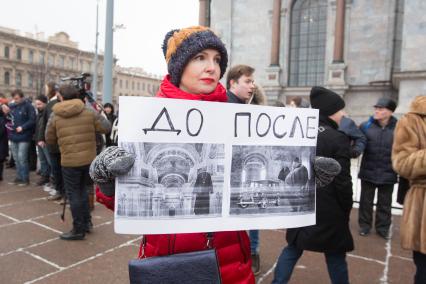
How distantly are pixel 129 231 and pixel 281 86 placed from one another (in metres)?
19.1

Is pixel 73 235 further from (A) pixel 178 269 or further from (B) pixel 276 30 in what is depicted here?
(B) pixel 276 30

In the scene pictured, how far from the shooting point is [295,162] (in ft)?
6.18

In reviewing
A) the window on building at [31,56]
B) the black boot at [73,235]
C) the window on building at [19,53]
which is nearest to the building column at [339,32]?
the black boot at [73,235]

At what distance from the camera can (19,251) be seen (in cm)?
423

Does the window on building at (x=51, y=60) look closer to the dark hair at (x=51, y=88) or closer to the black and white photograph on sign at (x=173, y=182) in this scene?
the dark hair at (x=51, y=88)

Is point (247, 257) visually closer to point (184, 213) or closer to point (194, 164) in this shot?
point (184, 213)

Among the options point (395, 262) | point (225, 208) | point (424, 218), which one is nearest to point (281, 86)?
point (395, 262)

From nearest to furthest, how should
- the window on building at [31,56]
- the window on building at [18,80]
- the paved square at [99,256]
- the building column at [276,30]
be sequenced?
the paved square at [99,256] → the building column at [276,30] → the window on building at [18,80] → the window on building at [31,56]

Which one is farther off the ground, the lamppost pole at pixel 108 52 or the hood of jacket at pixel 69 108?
the lamppost pole at pixel 108 52

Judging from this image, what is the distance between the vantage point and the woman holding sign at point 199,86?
1745 millimetres

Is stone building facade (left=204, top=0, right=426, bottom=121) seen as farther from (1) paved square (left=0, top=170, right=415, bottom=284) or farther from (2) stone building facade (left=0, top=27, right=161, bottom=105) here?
(2) stone building facade (left=0, top=27, right=161, bottom=105)

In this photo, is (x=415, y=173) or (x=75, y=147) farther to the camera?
(x=75, y=147)

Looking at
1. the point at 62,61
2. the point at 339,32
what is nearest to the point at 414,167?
the point at 339,32

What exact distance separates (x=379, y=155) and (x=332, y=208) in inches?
114
